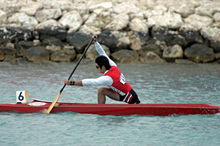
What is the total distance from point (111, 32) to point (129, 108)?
13491mm

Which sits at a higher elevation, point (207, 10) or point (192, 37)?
point (207, 10)

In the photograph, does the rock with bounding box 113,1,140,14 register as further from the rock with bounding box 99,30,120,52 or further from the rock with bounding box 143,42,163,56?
the rock with bounding box 143,42,163,56

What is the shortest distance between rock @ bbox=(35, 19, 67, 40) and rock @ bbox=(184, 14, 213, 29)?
7.54 meters

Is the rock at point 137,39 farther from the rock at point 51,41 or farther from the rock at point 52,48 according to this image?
the rock at point 52,48

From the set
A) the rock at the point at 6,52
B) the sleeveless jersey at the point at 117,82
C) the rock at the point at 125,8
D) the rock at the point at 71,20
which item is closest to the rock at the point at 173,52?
the rock at the point at 125,8

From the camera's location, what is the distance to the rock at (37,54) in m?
18.8

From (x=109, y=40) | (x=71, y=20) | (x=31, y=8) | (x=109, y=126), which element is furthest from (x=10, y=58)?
(x=109, y=126)

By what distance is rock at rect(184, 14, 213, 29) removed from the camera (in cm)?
2061

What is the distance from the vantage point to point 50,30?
19.7 metres

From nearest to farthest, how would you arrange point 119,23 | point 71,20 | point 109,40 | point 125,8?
point 109,40
point 119,23
point 71,20
point 125,8

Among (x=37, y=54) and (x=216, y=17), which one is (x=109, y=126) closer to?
(x=37, y=54)

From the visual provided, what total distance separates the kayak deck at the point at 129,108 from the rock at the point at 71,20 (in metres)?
13.4

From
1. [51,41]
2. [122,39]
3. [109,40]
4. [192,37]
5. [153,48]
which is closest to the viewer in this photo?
[51,41]

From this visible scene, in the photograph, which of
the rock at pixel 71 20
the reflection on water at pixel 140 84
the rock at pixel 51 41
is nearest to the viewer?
the reflection on water at pixel 140 84
